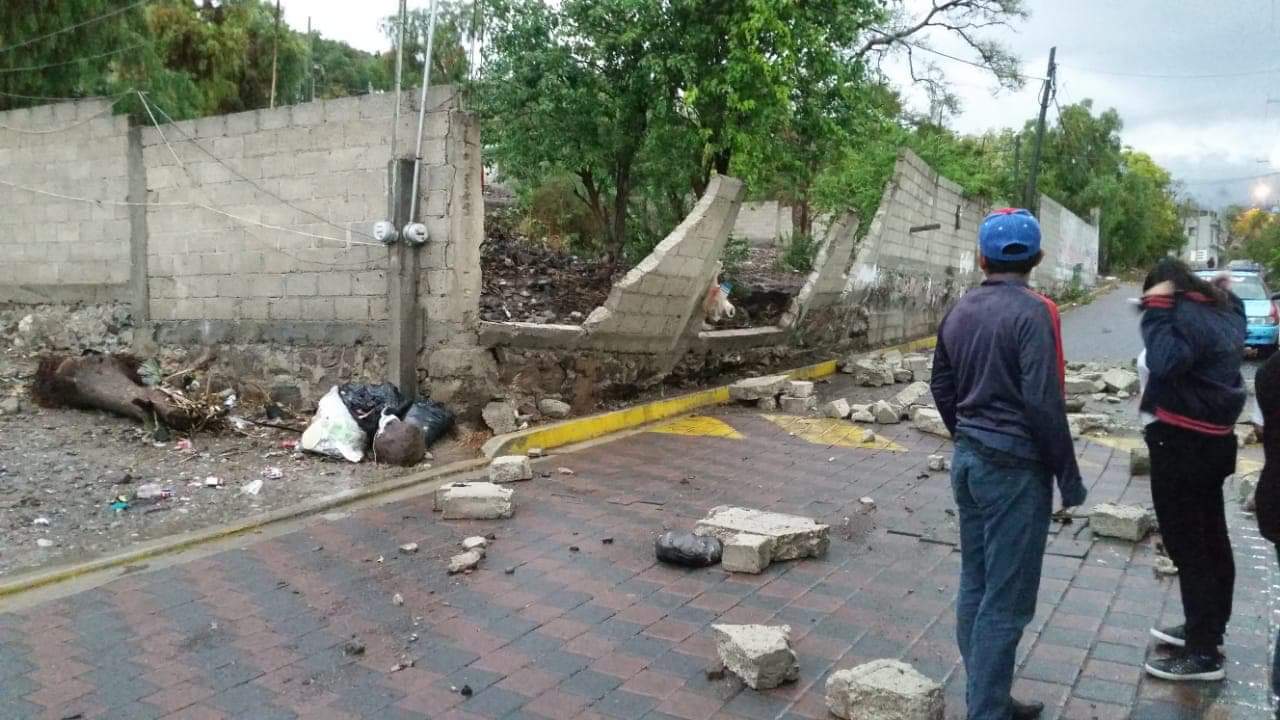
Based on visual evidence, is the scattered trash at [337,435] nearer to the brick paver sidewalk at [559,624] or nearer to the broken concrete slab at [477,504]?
the brick paver sidewalk at [559,624]

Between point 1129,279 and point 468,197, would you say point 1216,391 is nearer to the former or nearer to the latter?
point 468,197

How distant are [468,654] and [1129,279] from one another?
54.9m

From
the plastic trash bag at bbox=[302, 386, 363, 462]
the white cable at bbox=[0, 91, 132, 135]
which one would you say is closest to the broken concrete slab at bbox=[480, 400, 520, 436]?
the plastic trash bag at bbox=[302, 386, 363, 462]

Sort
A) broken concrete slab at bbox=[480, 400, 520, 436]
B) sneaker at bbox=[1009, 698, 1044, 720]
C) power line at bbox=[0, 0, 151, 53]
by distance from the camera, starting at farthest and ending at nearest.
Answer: power line at bbox=[0, 0, 151, 53]
broken concrete slab at bbox=[480, 400, 520, 436]
sneaker at bbox=[1009, 698, 1044, 720]

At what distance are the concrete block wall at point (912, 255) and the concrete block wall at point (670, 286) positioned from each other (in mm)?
4190

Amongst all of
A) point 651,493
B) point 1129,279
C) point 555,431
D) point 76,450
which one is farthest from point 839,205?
point 1129,279

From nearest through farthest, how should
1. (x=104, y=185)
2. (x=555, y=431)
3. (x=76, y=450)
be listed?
(x=76, y=450), (x=555, y=431), (x=104, y=185)

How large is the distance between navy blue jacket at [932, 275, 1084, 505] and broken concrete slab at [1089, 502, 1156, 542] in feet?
8.92

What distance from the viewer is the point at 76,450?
7.23 metres

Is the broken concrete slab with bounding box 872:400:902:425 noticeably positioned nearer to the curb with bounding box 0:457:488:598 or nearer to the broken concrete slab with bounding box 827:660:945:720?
the curb with bounding box 0:457:488:598

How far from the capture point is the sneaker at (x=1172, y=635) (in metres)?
3.63

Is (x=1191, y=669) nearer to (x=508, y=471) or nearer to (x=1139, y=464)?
(x=1139, y=464)

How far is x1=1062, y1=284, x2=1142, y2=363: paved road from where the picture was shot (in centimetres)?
1573

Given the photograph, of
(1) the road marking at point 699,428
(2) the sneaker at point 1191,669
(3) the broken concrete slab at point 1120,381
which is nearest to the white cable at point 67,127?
(1) the road marking at point 699,428
